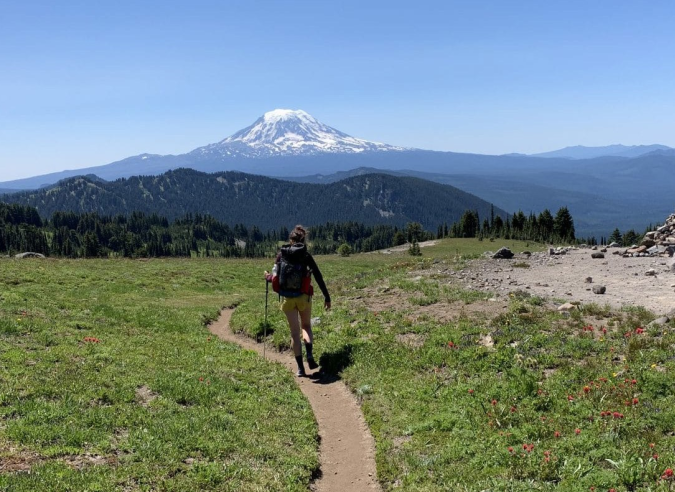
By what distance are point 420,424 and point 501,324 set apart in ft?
21.0

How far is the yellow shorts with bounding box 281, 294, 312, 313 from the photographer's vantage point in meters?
14.5

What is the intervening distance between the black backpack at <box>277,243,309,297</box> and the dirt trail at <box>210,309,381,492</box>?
3.02 meters

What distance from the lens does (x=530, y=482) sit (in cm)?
774

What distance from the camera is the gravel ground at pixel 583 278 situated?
63.2 ft

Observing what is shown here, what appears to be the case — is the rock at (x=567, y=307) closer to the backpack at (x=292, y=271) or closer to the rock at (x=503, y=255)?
the backpack at (x=292, y=271)

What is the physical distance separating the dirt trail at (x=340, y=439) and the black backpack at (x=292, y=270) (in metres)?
3.02

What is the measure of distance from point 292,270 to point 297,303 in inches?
43.9

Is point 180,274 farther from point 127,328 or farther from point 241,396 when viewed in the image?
point 241,396

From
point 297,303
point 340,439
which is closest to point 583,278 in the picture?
point 297,303

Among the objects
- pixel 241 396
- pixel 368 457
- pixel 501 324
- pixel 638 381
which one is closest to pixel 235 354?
pixel 241 396

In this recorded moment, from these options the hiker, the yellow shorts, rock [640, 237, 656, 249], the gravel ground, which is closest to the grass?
the hiker

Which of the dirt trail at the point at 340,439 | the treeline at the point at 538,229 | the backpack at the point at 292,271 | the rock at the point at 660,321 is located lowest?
the treeline at the point at 538,229

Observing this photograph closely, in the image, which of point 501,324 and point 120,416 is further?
point 501,324

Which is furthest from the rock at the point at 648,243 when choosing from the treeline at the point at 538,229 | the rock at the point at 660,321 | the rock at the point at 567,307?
the treeline at the point at 538,229
